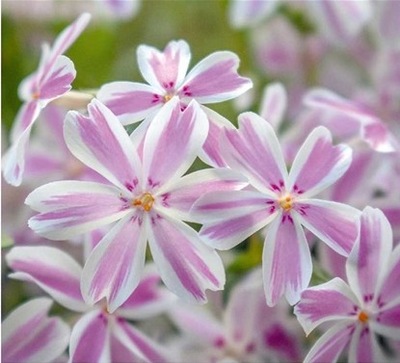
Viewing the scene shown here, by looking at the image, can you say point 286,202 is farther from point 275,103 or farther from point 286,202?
point 275,103

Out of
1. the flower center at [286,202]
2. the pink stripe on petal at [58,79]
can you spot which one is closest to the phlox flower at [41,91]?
the pink stripe on petal at [58,79]

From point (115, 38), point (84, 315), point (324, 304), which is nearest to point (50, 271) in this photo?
point (84, 315)

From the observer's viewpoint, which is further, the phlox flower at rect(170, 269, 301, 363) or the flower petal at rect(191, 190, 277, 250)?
the phlox flower at rect(170, 269, 301, 363)


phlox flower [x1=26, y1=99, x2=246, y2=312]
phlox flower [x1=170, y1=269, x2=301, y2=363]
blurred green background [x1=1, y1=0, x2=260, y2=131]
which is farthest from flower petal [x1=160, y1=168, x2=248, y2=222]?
blurred green background [x1=1, y1=0, x2=260, y2=131]

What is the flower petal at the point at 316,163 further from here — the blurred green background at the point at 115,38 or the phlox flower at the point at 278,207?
the blurred green background at the point at 115,38

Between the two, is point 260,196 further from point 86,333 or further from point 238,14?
point 238,14

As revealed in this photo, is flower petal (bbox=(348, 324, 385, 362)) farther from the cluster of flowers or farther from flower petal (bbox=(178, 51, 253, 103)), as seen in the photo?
flower petal (bbox=(178, 51, 253, 103))

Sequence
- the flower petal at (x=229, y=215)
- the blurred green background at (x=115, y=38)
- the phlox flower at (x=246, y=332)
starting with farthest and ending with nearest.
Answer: the blurred green background at (x=115, y=38)
the phlox flower at (x=246, y=332)
the flower petal at (x=229, y=215)
